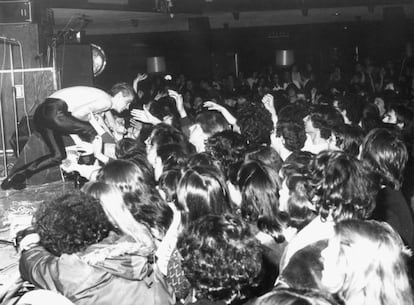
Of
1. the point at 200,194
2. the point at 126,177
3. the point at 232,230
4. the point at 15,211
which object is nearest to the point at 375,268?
the point at 232,230

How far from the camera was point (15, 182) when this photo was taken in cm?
518

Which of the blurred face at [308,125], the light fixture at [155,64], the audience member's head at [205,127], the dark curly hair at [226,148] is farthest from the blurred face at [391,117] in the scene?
the light fixture at [155,64]

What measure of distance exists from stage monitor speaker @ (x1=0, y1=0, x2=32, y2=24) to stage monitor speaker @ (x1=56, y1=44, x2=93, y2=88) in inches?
19.9

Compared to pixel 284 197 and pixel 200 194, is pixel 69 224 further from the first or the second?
pixel 284 197

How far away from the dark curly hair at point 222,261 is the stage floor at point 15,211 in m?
0.70

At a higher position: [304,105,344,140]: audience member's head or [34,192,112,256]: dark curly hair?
[304,105,344,140]: audience member's head

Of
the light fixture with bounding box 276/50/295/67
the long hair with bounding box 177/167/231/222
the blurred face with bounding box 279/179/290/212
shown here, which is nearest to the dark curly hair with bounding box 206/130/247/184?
the blurred face with bounding box 279/179/290/212

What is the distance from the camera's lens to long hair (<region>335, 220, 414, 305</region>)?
1.69 metres

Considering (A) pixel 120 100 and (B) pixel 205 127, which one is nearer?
(B) pixel 205 127

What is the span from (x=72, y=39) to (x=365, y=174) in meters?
5.30

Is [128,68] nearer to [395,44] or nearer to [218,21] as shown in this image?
[218,21]

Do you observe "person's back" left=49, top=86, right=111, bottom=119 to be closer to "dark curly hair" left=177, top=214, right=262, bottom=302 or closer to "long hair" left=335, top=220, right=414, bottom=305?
"dark curly hair" left=177, top=214, right=262, bottom=302

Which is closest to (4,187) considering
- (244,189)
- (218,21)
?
(244,189)

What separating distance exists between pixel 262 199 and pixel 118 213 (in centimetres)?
66
